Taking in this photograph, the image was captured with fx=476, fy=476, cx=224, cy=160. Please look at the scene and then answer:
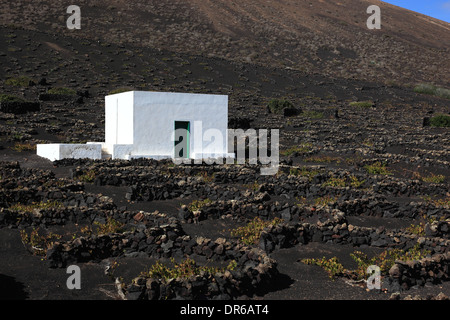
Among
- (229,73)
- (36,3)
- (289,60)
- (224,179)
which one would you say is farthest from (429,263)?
(36,3)

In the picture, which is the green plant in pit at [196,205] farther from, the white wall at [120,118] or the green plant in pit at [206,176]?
the white wall at [120,118]

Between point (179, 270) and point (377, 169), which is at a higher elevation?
point (377, 169)

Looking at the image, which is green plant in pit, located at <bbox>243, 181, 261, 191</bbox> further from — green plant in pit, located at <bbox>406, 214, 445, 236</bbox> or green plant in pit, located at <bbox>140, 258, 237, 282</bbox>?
green plant in pit, located at <bbox>140, 258, 237, 282</bbox>

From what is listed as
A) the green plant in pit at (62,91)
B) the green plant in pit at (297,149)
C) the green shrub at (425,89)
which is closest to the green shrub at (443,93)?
the green shrub at (425,89)

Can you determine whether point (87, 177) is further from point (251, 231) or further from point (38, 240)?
point (251, 231)

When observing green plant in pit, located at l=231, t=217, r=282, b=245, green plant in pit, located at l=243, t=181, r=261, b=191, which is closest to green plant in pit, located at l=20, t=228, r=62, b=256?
green plant in pit, located at l=231, t=217, r=282, b=245

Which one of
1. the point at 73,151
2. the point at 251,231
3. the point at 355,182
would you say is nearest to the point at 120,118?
the point at 73,151

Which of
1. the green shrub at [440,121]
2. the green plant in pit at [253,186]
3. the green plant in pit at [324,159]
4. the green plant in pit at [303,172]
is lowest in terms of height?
the green plant in pit at [253,186]

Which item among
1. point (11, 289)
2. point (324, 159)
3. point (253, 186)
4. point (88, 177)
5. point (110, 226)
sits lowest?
point (11, 289)
